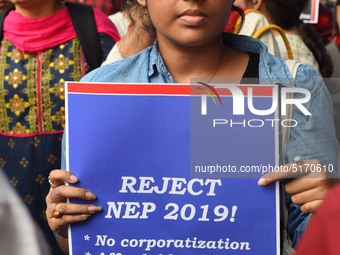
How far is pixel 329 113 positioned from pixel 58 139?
6.61 ft

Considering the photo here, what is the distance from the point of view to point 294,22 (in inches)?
201

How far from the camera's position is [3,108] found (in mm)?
4320

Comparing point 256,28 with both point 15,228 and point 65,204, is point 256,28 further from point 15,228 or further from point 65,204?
point 15,228

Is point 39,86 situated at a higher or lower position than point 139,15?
lower

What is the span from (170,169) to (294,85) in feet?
1.36

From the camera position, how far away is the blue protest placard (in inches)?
95.5

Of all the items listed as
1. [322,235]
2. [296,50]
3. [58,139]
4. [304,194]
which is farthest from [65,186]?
[296,50]

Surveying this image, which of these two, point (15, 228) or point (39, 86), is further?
point (39, 86)

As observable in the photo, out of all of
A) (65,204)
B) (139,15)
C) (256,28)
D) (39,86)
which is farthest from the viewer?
(39,86)

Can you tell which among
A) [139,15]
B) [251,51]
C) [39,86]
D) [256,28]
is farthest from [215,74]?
[39,86]

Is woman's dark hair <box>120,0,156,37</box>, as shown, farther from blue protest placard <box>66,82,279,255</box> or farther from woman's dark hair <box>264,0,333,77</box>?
woman's dark hair <box>264,0,333,77</box>

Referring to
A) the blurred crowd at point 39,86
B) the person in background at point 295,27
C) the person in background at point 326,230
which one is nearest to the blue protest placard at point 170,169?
the person in background at point 326,230

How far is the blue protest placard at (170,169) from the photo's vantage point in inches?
95.5

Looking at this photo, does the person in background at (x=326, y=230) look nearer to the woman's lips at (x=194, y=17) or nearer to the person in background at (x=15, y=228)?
the person in background at (x=15, y=228)
